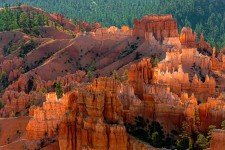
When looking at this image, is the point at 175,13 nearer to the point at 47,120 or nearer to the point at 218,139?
the point at 47,120

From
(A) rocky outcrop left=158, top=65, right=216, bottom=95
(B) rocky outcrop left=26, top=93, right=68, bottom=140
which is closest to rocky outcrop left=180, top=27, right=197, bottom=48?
(A) rocky outcrop left=158, top=65, right=216, bottom=95

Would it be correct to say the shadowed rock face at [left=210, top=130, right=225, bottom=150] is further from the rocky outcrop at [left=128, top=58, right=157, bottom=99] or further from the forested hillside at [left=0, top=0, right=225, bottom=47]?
the forested hillside at [left=0, top=0, right=225, bottom=47]

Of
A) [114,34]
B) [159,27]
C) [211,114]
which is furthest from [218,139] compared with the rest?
[114,34]

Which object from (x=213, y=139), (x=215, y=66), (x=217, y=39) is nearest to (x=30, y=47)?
(x=215, y=66)

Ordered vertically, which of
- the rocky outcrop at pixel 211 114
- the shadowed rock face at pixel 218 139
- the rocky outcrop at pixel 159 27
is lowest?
the shadowed rock face at pixel 218 139

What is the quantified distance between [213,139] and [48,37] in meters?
89.3

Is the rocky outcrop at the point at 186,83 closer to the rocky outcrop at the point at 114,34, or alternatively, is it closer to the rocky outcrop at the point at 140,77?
the rocky outcrop at the point at 140,77

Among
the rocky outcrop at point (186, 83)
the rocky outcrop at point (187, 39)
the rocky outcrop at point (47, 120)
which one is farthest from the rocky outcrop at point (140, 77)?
the rocky outcrop at point (187, 39)

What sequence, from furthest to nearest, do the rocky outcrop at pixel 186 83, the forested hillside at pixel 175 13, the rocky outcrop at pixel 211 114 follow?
the forested hillside at pixel 175 13
the rocky outcrop at pixel 186 83
the rocky outcrop at pixel 211 114

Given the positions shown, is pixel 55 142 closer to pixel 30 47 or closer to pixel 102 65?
pixel 102 65

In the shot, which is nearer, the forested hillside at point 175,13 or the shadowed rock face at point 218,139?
the shadowed rock face at point 218,139

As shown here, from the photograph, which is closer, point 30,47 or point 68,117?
point 68,117

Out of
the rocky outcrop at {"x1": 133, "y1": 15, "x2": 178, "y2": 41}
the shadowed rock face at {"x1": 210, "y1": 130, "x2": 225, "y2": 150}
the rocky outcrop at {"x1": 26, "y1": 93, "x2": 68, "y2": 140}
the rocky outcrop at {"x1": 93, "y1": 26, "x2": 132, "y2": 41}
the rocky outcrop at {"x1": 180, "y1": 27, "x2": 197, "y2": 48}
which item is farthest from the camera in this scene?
the rocky outcrop at {"x1": 93, "y1": 26, "x2": 132, "y2": 41}

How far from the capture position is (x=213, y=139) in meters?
37.7
